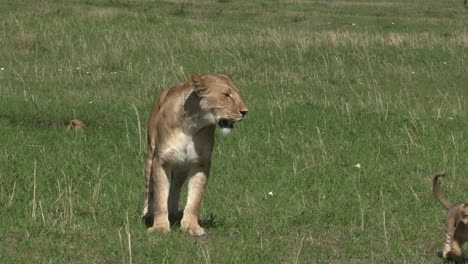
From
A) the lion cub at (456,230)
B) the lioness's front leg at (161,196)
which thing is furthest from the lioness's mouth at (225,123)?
the lion cub at (456,230)

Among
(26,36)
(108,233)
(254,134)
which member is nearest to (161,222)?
(108,233)

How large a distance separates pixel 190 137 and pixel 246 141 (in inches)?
145

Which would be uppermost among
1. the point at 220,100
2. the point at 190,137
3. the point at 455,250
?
the point at 220,100

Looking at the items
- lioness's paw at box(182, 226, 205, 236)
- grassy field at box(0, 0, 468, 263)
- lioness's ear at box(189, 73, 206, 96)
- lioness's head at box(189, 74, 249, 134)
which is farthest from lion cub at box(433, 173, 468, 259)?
lioness's ear at box(189, 73, 206, 96)

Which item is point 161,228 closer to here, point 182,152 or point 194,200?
point 194,200

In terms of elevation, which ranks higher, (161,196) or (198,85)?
(198,85)

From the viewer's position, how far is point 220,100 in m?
7.00

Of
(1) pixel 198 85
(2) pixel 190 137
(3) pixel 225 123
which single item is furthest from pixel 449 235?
(1) pixel 198 85

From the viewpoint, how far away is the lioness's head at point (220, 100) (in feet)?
22.7

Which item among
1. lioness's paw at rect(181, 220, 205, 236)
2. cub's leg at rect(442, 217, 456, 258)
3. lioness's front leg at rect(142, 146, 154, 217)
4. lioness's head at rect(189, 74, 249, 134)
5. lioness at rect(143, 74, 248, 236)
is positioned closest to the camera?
cub's leg at rect(442, 217, 456, 258)

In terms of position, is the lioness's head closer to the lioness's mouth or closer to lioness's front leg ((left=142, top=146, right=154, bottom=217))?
the lioness's mouth

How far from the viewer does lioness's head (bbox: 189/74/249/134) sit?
693cm

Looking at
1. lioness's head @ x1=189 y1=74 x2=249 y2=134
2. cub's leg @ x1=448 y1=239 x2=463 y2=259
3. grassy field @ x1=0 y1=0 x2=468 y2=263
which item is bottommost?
grassy field @ x1=0 y1=0 x2=468 y2=263

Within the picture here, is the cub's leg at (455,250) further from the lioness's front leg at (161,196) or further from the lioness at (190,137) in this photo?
the lioness's front leg at (161,196)
